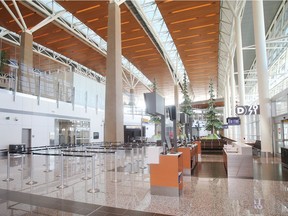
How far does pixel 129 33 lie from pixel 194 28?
6.18 metres

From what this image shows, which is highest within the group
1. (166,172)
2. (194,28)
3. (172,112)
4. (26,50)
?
(194,28)

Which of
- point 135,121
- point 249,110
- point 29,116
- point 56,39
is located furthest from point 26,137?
point 135,121

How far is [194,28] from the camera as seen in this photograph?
21547 millimetres

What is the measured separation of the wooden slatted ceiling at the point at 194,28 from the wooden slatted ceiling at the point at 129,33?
121 inches

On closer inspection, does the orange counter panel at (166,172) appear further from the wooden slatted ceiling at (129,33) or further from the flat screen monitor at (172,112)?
the wooden slatted ceiling at (129,33)

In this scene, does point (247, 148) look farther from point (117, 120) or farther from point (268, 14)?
point (268, 14)

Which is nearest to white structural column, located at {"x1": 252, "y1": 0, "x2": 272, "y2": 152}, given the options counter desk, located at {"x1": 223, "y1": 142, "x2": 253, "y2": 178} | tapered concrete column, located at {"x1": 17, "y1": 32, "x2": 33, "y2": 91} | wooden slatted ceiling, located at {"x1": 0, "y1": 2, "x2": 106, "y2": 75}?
counter desk, located at {"x1": 223, "y1": 142, "x2": 253, "y2": 178}

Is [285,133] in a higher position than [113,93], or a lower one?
lower

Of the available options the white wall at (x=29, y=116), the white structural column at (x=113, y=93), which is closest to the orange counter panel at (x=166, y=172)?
the white structural column at (x=113, y=93)

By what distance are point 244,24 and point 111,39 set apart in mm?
13113

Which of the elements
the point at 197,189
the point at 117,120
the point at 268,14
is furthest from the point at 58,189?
the point at 268,14

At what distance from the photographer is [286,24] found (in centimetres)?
1633

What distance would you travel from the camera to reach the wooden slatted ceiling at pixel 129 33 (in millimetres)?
18469

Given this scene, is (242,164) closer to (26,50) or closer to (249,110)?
(249,110)
